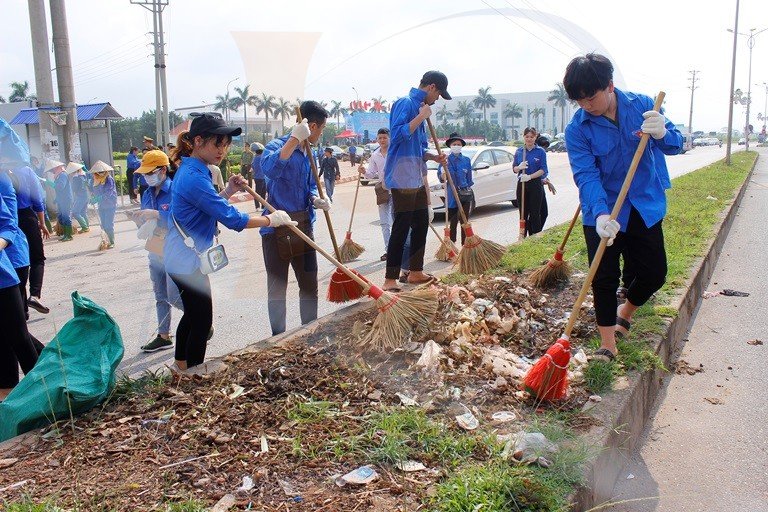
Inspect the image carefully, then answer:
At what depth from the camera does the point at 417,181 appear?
5645 millimetres

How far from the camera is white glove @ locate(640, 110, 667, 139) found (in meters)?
3.69

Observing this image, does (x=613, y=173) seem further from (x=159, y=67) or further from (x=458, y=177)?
(x=159, y=67)

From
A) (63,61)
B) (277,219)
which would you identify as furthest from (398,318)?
(63,61)

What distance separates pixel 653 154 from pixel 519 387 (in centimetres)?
171

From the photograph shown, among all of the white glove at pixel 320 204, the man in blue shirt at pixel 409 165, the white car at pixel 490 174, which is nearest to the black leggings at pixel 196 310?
the white glove at pixel 320 204

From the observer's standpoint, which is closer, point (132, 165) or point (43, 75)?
point (43, 75)

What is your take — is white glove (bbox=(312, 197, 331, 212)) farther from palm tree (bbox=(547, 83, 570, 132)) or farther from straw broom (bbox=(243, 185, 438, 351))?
palm tree (bbox=(547, 83, 570, 132))

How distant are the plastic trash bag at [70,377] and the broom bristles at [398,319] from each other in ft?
4.93

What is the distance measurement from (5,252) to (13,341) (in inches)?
21.1

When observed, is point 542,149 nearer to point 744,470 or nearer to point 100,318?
point 744,470

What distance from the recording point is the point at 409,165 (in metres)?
5.61

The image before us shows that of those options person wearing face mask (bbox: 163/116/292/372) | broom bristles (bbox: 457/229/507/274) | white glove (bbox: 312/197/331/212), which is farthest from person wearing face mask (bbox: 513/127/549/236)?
person wearing face mask (bbox: 163/116/292/372)

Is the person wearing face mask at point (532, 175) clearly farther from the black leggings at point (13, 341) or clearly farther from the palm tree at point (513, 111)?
the palm tree at point (513, 111)

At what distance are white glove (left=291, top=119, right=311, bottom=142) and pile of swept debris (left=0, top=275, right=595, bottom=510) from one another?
4.75 feet
